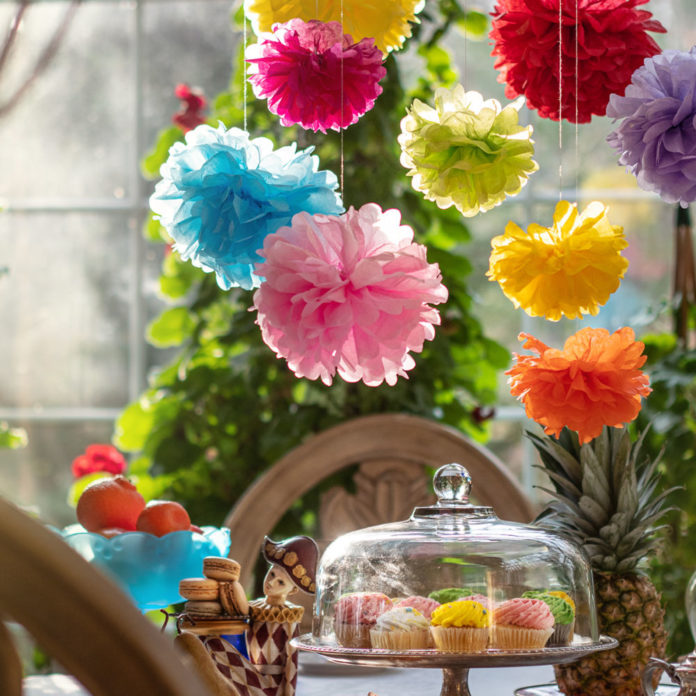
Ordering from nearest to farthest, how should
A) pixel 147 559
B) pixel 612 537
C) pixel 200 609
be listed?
pixel 200 609
pixel 147 559
pixel 612 537

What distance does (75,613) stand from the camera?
32 cm

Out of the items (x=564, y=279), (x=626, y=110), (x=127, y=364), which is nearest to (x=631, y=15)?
(x=626, y=110)

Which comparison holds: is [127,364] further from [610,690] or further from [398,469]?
[610,690]

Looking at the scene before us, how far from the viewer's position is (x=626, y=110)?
3.97 ft

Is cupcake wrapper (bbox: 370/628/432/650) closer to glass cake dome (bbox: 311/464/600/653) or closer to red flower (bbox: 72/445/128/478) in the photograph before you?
glass cake dome (bbox: 311/464/600/653)

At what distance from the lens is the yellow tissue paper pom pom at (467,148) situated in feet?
4.01

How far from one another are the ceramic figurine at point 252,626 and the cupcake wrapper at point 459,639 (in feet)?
0.51

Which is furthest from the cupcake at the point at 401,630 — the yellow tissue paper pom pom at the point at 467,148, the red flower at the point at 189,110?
the red flower at the point at 189,110

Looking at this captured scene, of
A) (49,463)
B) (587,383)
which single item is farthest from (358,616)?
(49,463)

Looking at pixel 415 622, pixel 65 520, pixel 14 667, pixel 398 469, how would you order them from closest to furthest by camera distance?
pixel 14 667 → pixel 415 622 → pixel 398 469 → pixel 65 520

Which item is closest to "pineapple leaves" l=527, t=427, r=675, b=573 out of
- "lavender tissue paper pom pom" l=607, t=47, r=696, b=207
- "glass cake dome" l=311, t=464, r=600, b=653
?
"glass cake dome" l=311, t=464, r=600, b=653

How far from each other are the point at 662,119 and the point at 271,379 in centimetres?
164

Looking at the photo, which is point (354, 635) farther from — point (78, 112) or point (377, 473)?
point (78, 112)

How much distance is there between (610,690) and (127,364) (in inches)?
82.9
